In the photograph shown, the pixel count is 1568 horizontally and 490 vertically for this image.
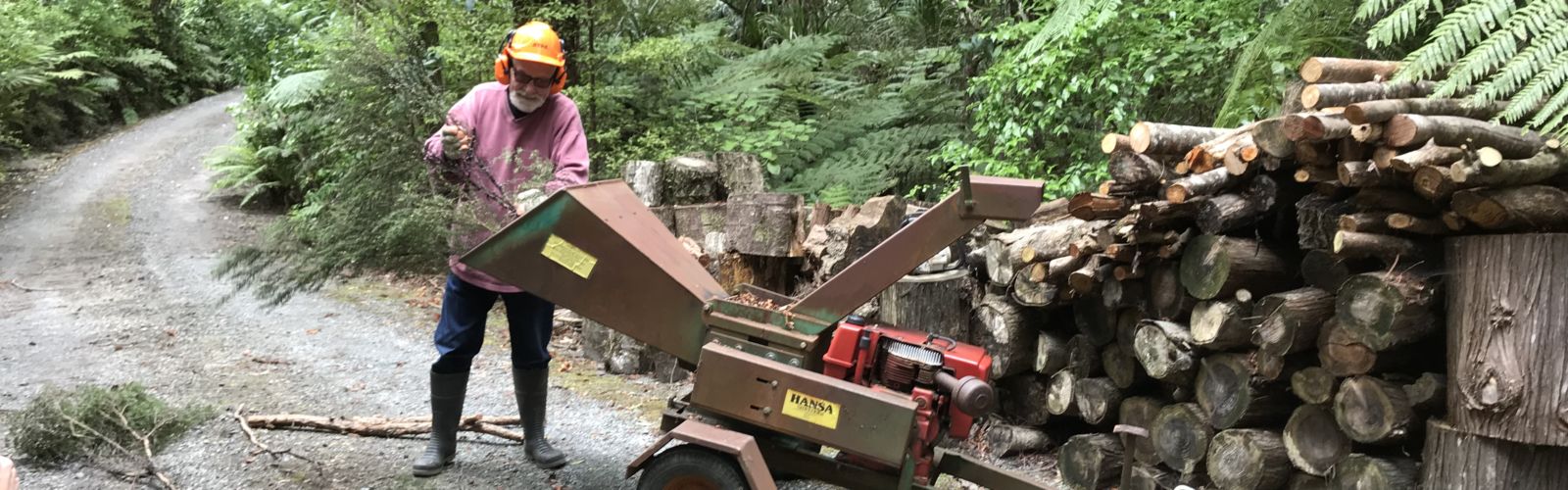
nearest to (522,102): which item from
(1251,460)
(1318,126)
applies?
(1318,126)

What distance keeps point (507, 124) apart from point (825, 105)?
560 centimetres

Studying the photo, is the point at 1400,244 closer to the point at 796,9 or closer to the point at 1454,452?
the point at 1454,452

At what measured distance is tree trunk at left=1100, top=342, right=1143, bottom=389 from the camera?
13.3 feet

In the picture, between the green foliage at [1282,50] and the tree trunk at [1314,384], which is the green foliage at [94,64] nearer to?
the green foliage at [1282,50]

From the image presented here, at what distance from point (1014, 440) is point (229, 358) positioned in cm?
447

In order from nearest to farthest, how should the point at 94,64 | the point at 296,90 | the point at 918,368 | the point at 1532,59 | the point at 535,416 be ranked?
the point at 1532,59
the point at 918,368
the point at 535,416
the point at 296,90
the point at 94,64

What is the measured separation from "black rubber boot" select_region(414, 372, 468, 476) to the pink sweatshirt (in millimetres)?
450

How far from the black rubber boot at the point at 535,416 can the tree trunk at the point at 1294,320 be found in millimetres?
2620

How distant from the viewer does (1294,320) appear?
3.31 meters

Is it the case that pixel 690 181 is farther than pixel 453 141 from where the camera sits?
Yes

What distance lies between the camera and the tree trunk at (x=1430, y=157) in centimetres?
286

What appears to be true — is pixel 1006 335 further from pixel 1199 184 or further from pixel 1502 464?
pixel 1502 464

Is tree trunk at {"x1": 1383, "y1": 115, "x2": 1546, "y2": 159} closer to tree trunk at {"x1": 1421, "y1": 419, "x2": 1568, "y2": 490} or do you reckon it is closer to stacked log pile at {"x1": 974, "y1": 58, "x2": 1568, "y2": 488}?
stacked log pile at {"x1": 974, "y1": 58, "x2": 1568, "y2": 488}

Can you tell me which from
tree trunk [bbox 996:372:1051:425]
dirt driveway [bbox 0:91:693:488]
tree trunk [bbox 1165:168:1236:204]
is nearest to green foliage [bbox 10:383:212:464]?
dirt driveway [bbox 0:91:693:488]
